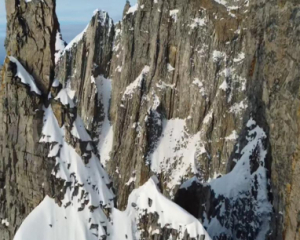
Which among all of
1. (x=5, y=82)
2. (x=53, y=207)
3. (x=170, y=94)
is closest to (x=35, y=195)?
(x=53, y=207)

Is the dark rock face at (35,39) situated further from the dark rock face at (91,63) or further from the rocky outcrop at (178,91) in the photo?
the dark rock face at (91,63)

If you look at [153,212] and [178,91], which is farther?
[178,91]

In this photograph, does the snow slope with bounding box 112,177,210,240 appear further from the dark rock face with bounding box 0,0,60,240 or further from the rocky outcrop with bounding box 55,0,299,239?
the rocky outcrop with bounding box 55,0,299,239

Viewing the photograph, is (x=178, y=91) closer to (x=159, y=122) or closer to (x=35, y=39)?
(x=159, y=122)

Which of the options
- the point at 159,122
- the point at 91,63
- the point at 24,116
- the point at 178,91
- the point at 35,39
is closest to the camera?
the point at 24,116

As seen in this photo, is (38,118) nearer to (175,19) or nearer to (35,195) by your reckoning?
(35,195)

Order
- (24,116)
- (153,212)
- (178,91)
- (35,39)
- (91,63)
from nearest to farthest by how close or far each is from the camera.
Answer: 1. (24,116)
2. (153,212)
3. (35,39)
4. (178,91)
5. (91,63)

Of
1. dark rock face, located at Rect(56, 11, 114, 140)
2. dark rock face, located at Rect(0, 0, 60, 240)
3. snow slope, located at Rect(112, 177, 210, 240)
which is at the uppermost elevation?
dark rock face, located at Rect(56, 11, 114, 140)

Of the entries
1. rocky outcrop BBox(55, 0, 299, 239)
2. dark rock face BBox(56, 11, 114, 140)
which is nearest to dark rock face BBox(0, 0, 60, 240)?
rocky outcrop BBox(55, 0, 299, 239)

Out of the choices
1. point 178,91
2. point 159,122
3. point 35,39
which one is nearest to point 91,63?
point 159,122
